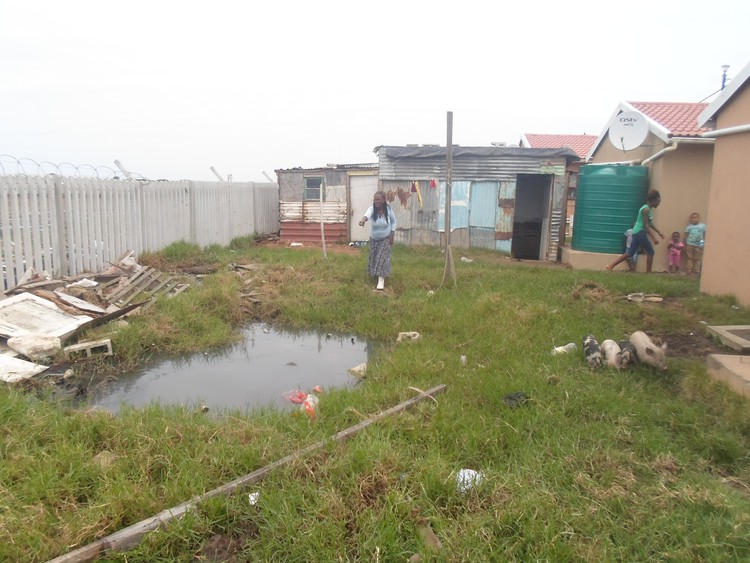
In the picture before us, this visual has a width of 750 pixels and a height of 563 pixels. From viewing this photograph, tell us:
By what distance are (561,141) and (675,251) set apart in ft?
62.6

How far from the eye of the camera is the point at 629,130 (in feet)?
36.8

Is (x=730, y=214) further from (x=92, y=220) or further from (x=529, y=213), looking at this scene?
(x=92, y=220)

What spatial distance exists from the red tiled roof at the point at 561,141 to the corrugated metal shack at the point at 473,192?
1452 centimetres

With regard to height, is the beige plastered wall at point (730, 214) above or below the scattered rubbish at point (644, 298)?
above

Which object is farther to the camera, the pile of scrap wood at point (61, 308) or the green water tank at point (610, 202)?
the green water tank at point (610, 202)

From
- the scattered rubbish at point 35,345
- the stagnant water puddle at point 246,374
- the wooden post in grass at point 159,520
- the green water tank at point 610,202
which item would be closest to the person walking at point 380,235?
the stagnant water puddle at point 246,374

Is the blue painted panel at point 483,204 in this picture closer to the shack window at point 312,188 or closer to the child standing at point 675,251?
the child standing at point 675,251

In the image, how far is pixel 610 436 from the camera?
3418 millimetres

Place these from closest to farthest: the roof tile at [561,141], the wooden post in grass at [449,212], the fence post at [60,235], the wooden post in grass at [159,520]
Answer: the wooden post in grass at [159,520] → the fence post at [60,235] → the wooden post in grass at [449,212] → the roof tile at [561,141]

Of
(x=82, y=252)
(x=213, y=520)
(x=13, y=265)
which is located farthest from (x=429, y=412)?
(x=82, y=252)

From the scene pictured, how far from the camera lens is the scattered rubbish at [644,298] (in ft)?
24.5

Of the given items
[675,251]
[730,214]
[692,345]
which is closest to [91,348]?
[692,345]

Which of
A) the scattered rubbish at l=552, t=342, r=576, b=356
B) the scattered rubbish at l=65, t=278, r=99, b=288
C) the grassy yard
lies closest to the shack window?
the scattered rubbish at l=65, t=278, r=99, b=288

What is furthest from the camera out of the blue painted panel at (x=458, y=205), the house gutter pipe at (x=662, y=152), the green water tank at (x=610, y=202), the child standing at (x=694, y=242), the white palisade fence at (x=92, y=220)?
the blue painted panel at (x=458, y=205)
